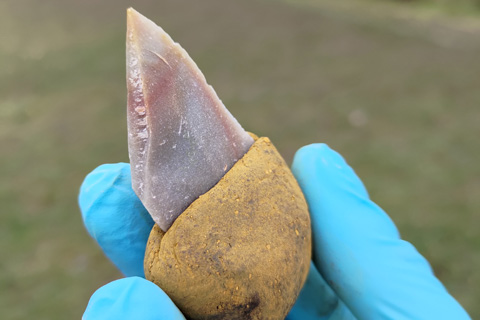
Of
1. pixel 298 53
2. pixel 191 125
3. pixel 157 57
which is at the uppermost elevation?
pixel 157 57

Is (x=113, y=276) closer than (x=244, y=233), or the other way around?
(x=244, y=233)

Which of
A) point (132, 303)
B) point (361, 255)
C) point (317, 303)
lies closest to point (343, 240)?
point (361, 255)

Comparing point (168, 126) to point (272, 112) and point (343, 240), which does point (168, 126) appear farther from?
point (272, 112)

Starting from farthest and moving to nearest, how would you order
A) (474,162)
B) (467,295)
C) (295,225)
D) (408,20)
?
(408,20) < (474,162) < (467,295) < (295,225)

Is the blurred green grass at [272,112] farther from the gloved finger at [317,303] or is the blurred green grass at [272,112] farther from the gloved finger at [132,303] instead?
the gloved finger at [132,303]

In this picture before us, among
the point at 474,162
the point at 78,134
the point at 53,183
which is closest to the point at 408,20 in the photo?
the point at 474,162

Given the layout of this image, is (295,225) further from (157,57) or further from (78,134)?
(78,134)

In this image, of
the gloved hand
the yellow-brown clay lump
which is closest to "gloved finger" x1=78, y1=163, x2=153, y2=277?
the gloved hand
